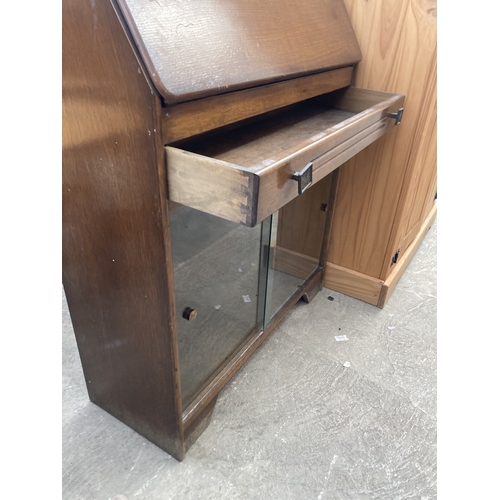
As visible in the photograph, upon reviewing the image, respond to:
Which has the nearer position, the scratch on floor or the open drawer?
the open drawer

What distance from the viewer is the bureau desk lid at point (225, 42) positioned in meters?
0.63

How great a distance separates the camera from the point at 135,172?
72 centimetres

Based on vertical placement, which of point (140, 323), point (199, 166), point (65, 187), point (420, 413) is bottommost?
point (420, 413)

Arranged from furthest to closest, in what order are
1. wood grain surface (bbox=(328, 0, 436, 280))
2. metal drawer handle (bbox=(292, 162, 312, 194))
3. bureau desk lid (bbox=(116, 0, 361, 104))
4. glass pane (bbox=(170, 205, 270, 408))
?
1. wood grain surface (bbox=(328, 0, 436, 280))
2. glass pane (bbox=(170, 205, 270, 408))
3. metal drawer handle (bbox=(292, 162, 312, 194))
4. bureau desk lid (bbox=(116, 0, 361, 104))

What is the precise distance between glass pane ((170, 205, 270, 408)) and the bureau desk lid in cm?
24

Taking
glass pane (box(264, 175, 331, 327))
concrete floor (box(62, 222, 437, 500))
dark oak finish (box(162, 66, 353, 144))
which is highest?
dark oak finish (box(162, 66, 353, 144))

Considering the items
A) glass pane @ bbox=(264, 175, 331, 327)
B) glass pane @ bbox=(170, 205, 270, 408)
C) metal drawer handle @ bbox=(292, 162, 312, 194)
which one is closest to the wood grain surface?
glass pane @ bbox=(264, 175, 331, 327)

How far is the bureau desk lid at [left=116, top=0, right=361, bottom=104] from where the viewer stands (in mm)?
A: 627

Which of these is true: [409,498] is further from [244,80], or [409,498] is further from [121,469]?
[244,80]

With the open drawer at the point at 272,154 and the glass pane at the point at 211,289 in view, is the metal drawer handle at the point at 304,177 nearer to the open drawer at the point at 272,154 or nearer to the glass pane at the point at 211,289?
the open drawer at the point at 272,154

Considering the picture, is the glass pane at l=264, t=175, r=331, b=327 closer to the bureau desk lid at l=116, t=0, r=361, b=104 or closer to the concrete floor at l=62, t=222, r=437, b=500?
the concrete floor at l=62, t=222, r=437, b=500

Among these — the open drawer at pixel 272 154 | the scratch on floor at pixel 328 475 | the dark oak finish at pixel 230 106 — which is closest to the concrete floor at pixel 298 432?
the scratch on floor at pixel 328 475

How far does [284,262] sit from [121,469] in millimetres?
764

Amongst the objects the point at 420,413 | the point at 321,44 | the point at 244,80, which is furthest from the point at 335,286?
the point at 244,80
